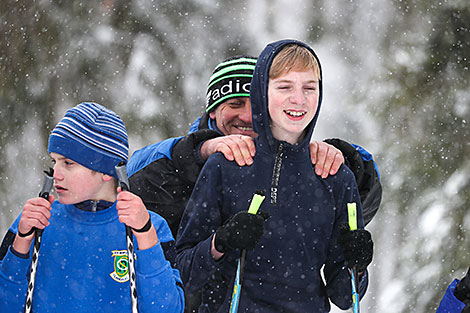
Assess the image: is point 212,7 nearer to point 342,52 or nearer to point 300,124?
point 342,52

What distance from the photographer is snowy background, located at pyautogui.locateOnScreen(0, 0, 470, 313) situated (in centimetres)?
786

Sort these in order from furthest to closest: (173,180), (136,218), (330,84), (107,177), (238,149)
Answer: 1. (330,84)
2. (173,180)
3. (238,149)
4. (107,177)
5. (136,218)

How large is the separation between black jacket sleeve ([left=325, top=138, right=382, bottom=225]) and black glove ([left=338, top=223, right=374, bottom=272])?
621 mm

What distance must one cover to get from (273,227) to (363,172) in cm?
72

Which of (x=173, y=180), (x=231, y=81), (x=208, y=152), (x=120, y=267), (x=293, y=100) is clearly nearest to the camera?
(x=120, y=267)

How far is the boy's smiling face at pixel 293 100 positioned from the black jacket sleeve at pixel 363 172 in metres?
0.59

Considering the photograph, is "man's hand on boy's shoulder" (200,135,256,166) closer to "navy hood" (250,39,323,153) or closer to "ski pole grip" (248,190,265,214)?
"navy hood" (250,39,323,153)

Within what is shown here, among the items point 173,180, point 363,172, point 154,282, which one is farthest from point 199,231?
point 363,172

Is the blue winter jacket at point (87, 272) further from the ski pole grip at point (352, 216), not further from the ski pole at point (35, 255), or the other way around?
the ski pole grip at point (352, 216)

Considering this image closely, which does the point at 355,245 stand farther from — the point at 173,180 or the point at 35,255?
the point at 35,255

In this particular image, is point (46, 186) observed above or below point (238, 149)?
below

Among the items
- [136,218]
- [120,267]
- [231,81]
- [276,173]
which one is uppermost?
[231,81]

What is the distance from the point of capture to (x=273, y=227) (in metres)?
2.37

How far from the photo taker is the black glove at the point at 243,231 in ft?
7.02
